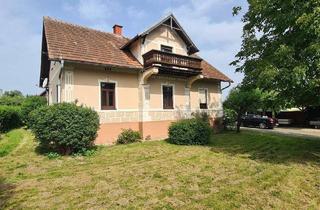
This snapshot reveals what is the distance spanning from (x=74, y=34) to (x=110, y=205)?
1311 cm

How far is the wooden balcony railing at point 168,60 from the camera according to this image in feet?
49.2

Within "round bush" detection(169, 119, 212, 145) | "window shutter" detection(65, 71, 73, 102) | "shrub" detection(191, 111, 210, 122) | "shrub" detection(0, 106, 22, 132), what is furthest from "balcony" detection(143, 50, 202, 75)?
"shrub" detection(0, 106, 22, 132)

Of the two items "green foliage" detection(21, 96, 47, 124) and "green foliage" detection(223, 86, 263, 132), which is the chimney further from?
"green foliage" detection(223, 86, 263, 132)

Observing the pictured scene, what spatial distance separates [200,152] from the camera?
1144cm

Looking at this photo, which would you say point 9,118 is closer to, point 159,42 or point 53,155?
point 53,155

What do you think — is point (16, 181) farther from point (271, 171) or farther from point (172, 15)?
point (172, 15)

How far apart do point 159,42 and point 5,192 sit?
1320cm

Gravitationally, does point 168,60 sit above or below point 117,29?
below

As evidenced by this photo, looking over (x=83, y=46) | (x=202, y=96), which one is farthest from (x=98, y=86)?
(x=202, y=96)

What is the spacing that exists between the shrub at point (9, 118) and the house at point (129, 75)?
4938 mm

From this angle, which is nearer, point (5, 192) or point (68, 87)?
point (5, 192)

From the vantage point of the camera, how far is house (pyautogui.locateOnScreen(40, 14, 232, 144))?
44.7 feet

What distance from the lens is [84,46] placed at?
14.8 meters

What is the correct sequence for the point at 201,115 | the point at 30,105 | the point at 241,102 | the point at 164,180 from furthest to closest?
the point at 30,105
the point at 241,102
the point at 201,115
the point at 164,180
